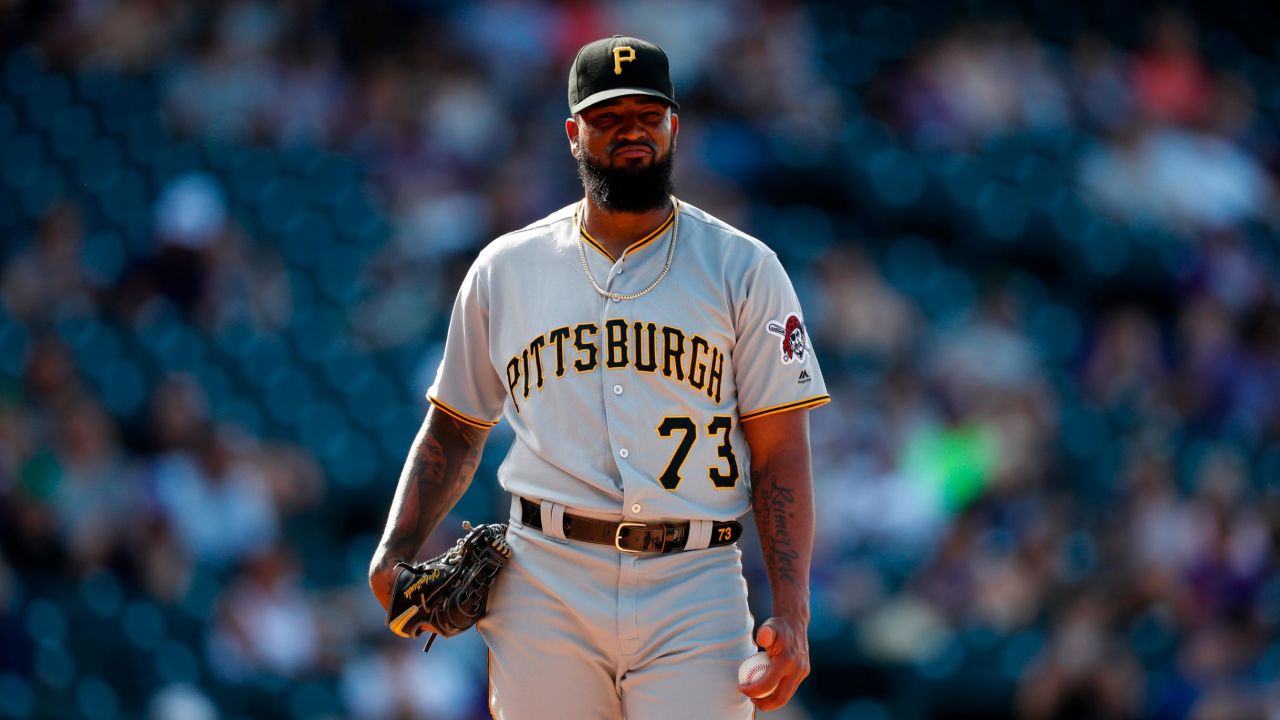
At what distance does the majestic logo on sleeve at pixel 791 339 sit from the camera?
305cm

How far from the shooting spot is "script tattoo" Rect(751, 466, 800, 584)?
298 cm

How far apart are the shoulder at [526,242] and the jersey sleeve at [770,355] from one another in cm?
42

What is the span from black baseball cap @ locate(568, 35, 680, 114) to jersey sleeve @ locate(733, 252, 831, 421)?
1.35 feet


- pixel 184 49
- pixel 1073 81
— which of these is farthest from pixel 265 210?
pixel 1073 81

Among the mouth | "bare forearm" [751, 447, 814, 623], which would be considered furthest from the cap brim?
"bare forearm" [751, 447, 814, 623]

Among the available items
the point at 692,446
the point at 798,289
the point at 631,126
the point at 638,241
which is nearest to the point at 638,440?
the point at 692,446

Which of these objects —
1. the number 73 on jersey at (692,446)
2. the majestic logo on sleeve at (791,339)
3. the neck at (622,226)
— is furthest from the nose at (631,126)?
the number 73 on jersey at (692,446)

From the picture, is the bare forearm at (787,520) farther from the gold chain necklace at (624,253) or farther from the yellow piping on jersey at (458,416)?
the yellow piping on jersey at (458,416)

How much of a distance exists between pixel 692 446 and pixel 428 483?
0.60 meters

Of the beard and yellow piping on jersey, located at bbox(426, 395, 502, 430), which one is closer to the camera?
the beard

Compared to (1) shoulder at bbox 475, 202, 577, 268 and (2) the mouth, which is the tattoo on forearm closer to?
(1) shoulder at bbox 475, 202, 577, 268

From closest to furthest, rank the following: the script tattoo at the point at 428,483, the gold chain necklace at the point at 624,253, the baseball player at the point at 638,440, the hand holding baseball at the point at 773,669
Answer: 1. the hand holding baseball at the point at 773,669
2. the baseball player at the point at 638,440
3. the gold chain necklace at the point at 624,253
4. the script tattoo at the point at 428,483

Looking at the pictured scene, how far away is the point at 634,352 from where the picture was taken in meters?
3.03

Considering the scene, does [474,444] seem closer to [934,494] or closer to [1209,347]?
[934,494]
